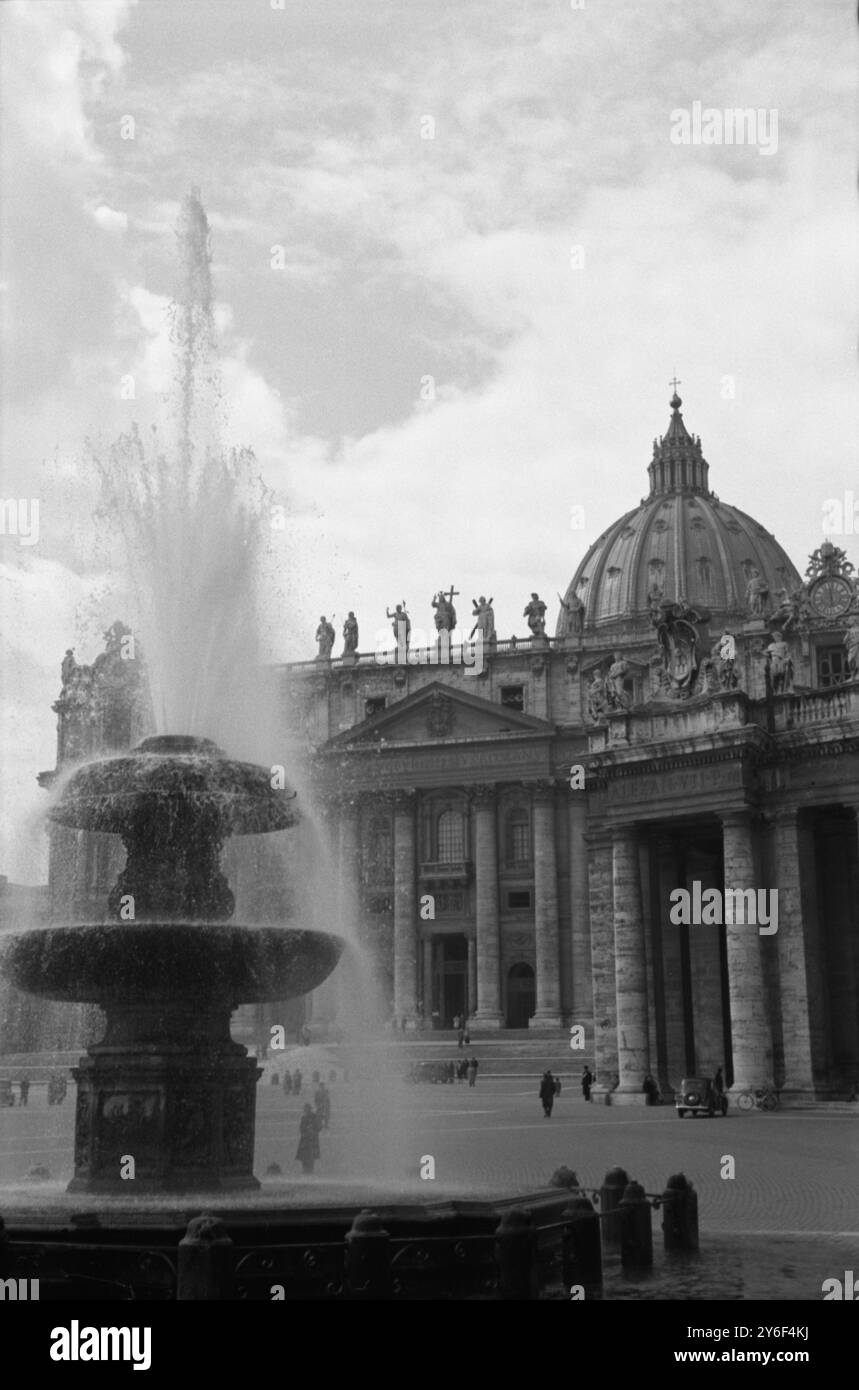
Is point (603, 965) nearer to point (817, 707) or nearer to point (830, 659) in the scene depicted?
point (817, 707)

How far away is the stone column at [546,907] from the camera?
263 ft

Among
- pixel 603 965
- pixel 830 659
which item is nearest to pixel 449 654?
pixel 830 659

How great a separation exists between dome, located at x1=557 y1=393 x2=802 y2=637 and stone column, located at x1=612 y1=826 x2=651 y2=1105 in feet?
229

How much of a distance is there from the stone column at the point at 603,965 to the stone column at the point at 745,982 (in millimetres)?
3716

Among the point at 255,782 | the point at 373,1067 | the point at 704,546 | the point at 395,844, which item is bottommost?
the point at 373,1067

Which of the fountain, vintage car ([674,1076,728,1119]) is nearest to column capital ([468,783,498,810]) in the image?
vintage car ([674,1076,728,1119])

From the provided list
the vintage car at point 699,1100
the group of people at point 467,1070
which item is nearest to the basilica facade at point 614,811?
the vintage car at point 699,1100

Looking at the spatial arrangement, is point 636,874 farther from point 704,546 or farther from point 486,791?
point 704,546

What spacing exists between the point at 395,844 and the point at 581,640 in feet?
52.8

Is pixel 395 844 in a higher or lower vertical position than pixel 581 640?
lower

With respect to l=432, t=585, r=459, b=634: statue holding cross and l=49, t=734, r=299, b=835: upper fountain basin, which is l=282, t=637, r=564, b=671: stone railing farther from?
l=49, t=734, r=299, b=835: upper fountain basin
